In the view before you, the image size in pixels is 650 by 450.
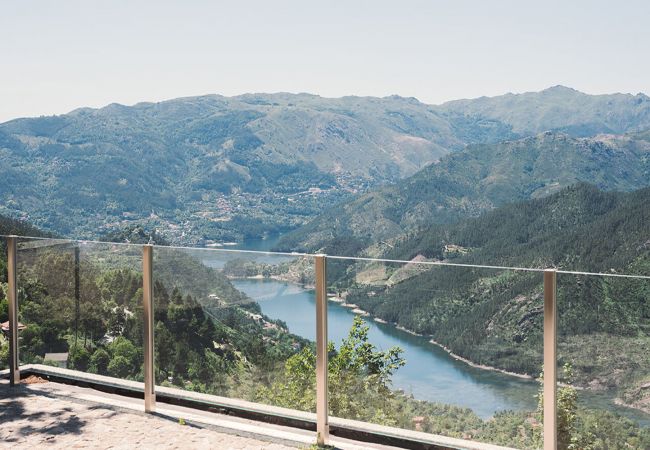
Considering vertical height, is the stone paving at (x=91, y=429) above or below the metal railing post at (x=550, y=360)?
below

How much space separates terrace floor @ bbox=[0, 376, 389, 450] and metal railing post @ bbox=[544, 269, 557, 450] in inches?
37.1

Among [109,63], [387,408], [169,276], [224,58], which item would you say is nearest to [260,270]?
[169,276]

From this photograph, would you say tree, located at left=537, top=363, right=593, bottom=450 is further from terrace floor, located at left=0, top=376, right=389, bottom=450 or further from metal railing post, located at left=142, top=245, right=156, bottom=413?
metal railing post, located at left=142, top=245, right=156, bottom=413

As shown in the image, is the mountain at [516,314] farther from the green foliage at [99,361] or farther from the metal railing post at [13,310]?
the metal railing post at [13,310]

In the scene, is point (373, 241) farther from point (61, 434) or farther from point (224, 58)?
point (61, 434)

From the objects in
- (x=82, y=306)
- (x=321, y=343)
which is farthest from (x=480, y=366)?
(x=82, y=306)

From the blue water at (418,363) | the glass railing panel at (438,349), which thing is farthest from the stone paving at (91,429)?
the blue water at (418,363)

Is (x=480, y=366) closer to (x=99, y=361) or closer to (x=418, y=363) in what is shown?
(x=418, y=363)

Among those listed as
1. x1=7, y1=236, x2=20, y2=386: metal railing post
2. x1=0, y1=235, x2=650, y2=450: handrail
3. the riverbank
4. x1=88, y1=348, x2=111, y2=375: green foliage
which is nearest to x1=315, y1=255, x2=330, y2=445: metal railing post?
x1=0, y1=235, x2=650, y2=450: handrail

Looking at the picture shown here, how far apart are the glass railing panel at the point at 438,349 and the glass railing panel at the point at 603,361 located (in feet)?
0.44

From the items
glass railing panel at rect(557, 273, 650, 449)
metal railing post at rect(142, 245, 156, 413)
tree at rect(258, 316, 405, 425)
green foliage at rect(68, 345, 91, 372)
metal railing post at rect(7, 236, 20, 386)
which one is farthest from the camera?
metal railing post at rect(7, 236, 20, 386)

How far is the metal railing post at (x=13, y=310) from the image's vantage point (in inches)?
195

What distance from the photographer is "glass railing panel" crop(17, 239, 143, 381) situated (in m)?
4.60

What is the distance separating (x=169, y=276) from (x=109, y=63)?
173 meters
